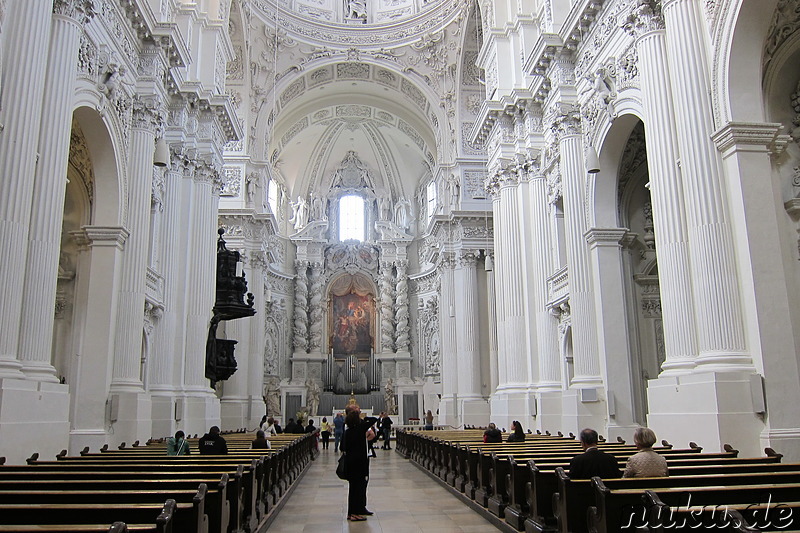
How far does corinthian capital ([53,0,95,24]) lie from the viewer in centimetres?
1032

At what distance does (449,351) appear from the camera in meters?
28.6

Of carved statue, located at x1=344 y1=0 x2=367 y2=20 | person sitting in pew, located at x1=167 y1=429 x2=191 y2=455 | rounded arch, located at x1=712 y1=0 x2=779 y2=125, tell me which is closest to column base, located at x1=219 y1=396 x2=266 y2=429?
person sitting in pew, located at x1=167 y1=429 x2=191 y2=455

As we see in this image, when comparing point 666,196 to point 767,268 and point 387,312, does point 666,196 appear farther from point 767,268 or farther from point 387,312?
point 387,312

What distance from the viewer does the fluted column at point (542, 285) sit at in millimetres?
16656

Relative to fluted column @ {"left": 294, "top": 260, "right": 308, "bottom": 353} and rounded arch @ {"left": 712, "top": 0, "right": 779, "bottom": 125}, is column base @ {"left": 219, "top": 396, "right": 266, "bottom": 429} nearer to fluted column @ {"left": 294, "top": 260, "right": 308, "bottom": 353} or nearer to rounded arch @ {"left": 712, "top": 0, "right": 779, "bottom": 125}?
fluted column @ {"left": 294, "top": 260, "right": 308, "bottom": 353}

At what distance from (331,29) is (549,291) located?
60.2ft

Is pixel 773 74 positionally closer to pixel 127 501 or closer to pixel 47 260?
pixel 127 501

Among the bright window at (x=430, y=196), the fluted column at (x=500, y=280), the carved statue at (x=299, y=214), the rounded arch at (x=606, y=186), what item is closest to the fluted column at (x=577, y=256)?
the rounded arch at (x=606, y=186)

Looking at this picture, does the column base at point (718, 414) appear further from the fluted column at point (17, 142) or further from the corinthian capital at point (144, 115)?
the corinthian capital at point (144, 115)

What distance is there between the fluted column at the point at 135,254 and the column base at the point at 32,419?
372 centimetres

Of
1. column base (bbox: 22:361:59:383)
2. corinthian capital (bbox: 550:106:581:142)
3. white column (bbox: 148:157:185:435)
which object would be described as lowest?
column base (bbox: 22:361:59:383)

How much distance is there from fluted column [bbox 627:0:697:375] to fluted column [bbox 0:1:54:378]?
928 cm

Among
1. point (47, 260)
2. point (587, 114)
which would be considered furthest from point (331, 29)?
point (47, 260)

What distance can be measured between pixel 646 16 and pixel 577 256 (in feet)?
17.5
